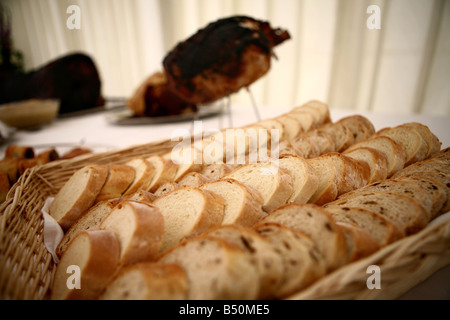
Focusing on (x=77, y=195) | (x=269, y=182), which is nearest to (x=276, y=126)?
(x=269, y=182)

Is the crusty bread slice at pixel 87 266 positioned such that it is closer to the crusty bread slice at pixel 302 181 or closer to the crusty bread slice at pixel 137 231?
the crusty bread slice at pixel 137 231

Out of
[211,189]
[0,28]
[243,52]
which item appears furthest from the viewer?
[0,28]

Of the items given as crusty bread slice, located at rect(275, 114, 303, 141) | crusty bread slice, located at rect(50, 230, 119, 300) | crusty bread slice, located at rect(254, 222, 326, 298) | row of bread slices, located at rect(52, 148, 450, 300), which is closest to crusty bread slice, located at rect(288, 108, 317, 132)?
crusty bread slice, located at rect(275, 114, 303, 141)

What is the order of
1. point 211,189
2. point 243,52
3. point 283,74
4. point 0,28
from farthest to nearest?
point 0,28 → point 283,74 → point 243,52 → point 211,189

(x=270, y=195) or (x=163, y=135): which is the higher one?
(x=270, y=195)

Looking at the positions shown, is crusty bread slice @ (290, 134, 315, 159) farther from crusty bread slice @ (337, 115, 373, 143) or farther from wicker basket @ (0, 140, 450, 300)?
wicker basket @ (0, 140, 450, 300)

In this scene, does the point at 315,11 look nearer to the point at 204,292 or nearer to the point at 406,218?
the point at 406,218

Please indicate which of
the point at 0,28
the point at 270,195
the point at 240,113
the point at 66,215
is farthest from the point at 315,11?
the point at 0,28
